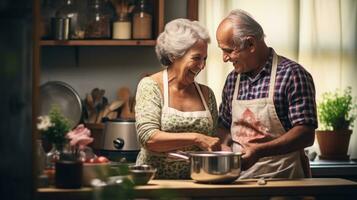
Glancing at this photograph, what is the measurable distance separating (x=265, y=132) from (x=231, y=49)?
401 mm

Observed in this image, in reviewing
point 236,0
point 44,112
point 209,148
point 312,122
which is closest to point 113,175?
point 209,148

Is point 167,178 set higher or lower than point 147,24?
lower

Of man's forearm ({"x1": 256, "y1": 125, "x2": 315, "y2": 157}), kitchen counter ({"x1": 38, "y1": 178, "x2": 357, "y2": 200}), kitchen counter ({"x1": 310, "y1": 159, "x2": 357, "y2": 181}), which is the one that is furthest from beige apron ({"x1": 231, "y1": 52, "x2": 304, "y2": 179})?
kitchen counter ({"x1": 310, "y1": 159, "x2": 357, "y2": 181})

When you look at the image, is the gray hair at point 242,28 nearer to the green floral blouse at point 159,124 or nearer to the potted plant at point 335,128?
the green floral blouse at point 159,124

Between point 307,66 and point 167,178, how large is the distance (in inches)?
69.6

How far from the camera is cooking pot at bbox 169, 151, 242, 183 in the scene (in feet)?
9.41

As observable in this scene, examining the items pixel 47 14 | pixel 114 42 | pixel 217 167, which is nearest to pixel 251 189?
pixel 217 167

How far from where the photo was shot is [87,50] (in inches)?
182

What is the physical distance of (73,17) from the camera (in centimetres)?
447

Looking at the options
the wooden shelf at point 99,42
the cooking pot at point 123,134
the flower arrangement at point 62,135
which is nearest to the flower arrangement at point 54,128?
the flower arrangement at point 62,135

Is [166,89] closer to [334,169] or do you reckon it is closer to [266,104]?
[266,104]

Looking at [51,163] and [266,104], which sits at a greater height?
[266,104]

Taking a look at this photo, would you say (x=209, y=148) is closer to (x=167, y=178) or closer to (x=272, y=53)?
(x=167, y=178)

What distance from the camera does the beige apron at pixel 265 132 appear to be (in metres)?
3.33
